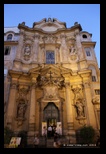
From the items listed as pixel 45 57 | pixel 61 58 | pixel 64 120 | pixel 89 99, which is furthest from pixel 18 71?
pixel 89 99

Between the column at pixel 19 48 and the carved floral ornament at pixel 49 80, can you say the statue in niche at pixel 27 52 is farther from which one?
the carved floral ornament at pixel 49 80

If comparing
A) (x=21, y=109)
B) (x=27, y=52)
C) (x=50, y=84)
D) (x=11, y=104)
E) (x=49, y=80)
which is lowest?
(x=21, y=109)

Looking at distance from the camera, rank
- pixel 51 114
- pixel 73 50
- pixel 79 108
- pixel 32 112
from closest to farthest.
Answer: pixel 32 112, pixel 79 108, pixel 51 114, pixel 73 50

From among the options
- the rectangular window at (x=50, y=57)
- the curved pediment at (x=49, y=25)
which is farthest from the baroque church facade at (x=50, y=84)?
the curved pediment at (x=49, y=25)

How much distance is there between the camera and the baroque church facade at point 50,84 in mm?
14586

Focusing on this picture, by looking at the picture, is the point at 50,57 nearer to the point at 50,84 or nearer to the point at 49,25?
the point at 50,84

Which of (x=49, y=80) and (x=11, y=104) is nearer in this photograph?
(x=11, y=104)

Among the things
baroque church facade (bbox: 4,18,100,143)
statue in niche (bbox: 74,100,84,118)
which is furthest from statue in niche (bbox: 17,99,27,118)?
statue in niche (bbox: 74,100,84,118)

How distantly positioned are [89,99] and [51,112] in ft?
14.7

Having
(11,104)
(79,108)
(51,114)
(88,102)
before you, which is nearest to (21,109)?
(11,104)

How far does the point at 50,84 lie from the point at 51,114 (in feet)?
11.5

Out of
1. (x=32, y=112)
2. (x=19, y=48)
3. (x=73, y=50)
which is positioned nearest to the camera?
(x=32, y=112)

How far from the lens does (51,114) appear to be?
15.6 m

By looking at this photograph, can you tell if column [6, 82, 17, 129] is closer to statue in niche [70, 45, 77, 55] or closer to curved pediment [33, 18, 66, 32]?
statue in niche [70, 45, 77, 55]
